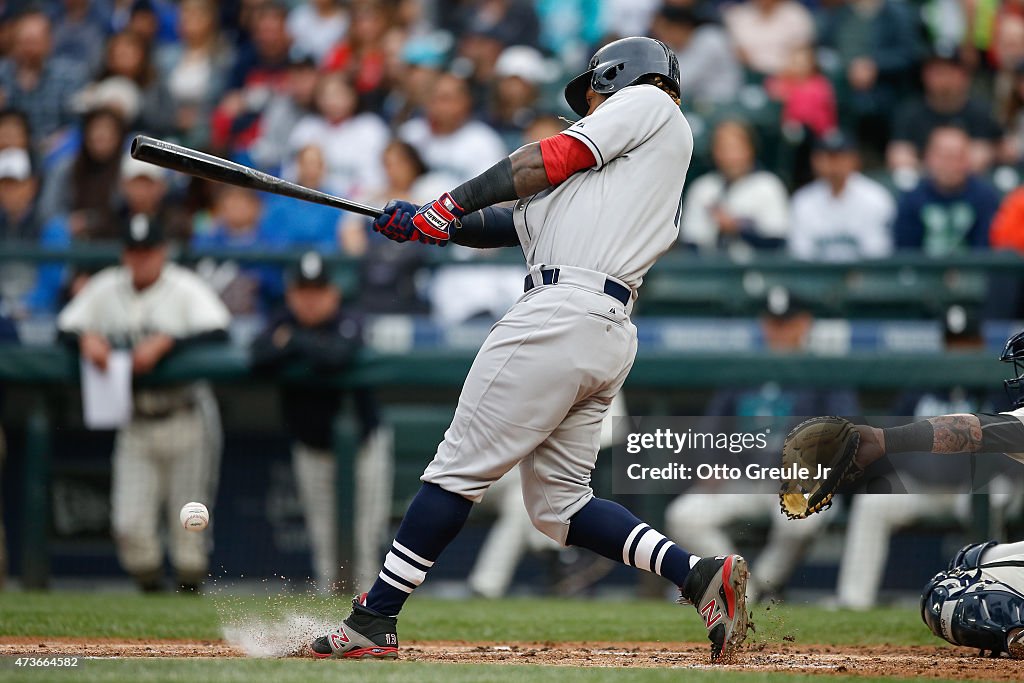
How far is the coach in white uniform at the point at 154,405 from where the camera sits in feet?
23.3

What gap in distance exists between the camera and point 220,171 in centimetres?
455

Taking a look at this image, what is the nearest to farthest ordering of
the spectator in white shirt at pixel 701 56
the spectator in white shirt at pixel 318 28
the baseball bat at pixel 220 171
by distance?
1. the baseball bat at pixel 220 171
2. the spectator in white shirt at pixel 701 56
3. the spectator in white shirt at pixel 318 28

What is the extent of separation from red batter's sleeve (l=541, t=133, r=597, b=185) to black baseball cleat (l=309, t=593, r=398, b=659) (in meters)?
1.40

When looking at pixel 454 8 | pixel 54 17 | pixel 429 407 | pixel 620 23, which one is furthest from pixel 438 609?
pixel 54 17

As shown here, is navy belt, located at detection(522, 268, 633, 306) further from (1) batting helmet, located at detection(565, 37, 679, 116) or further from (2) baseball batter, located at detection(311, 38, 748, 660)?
(1) batting helmet, located at detection(565, 37, 679, 116)

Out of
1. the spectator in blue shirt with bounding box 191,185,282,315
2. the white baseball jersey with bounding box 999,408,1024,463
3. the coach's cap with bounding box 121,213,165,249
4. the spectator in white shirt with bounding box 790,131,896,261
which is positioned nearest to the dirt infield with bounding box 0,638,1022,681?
the white baseball jersey with bounding box 999,408,1024,463

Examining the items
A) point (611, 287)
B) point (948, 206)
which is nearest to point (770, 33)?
point (948, 206)

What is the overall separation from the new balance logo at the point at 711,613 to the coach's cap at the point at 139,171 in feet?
17.4

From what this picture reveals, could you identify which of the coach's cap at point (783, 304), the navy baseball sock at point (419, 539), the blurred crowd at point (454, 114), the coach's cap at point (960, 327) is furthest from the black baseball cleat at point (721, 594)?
the blurred crowd at point (454, 114)

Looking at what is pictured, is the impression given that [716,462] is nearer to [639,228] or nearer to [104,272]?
[639,228]

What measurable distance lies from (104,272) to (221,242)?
1.01 m

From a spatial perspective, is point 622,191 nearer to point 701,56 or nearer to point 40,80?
point 701,56

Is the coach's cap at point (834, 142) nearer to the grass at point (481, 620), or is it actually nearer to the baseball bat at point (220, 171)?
the grass at point (481, 620)

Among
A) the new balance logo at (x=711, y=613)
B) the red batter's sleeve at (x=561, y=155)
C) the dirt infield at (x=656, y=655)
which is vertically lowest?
the dirt infield at (x=656, y=655)
